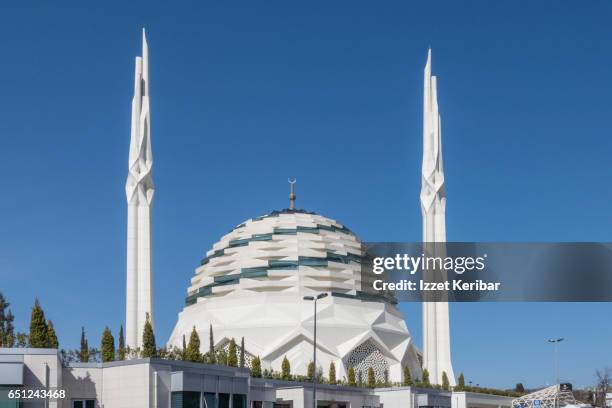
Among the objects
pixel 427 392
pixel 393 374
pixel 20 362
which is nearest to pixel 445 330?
pixel 393 374

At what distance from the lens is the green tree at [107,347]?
47.6 m

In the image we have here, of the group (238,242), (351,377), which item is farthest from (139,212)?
(238,242)

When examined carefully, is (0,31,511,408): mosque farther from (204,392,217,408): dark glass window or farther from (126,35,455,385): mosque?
(204,392,217,408): dark glass window

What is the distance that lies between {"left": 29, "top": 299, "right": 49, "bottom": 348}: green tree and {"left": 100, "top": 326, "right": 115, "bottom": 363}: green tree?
3648 millimetres

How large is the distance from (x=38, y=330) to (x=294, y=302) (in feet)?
135

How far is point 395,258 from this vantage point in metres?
54.4

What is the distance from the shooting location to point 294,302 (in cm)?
8412

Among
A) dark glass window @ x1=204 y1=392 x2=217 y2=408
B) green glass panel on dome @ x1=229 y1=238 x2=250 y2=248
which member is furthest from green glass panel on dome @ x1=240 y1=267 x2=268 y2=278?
dark glass window @ x1=204 y1=392 x2=217 y2=408

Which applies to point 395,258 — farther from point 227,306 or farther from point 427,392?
point 227,306

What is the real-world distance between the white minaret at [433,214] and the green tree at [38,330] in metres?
Result: 41.5

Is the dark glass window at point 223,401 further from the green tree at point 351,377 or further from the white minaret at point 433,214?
the white minaret at point 433,214

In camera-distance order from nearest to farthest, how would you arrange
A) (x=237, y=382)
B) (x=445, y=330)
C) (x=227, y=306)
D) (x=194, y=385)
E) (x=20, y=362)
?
(x=20, y=362) → (x=194, y=385) → (x=237, y=382) → (x=445, y=330) → (x=227, y=306)

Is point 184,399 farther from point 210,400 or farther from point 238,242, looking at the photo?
point 238,242

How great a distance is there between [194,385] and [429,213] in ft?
140
